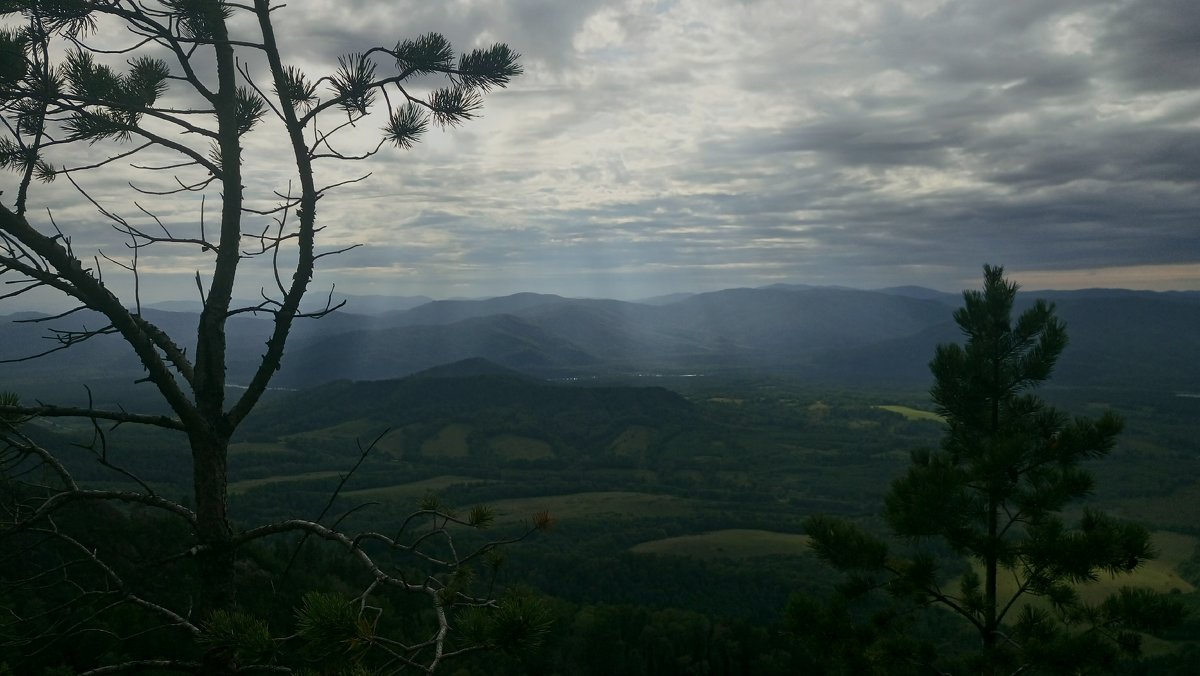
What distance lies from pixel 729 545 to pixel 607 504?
2951 centimetres

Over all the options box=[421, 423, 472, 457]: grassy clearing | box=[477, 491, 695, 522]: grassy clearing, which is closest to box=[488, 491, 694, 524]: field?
box=[477, 491, 695, 522]: grassy clearing

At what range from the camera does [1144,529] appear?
10.4 meters

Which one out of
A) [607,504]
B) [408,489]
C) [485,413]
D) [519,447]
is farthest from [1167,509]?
[485,413]

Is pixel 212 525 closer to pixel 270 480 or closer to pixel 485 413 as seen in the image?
pixel 270 480

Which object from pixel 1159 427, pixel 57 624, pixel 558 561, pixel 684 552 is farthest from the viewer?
pixel 1159 427

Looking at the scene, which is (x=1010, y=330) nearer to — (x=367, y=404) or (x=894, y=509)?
(x=894, y=509)

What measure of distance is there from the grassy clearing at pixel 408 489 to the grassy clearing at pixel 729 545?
34594 millimetres

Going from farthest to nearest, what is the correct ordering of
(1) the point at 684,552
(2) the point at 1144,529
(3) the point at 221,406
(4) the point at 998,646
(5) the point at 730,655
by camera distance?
1. (1) the point at 684,552
2. (5) the point at 730,655
3. (4) the point at 998,646
4. (2) the point at 1144,529
5. (3) the point at 221,406

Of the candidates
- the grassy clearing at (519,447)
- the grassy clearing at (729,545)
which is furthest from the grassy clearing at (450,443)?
the grassy clearing at (729,545)

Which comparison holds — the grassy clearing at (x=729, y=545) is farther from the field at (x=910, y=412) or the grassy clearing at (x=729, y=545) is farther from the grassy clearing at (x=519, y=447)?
the field at (x=910, y=412)

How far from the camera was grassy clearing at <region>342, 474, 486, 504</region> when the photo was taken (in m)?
108

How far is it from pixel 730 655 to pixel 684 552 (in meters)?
42.9

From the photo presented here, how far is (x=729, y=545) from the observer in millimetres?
91750

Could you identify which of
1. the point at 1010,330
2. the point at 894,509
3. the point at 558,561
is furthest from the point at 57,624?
the point at 558,561
